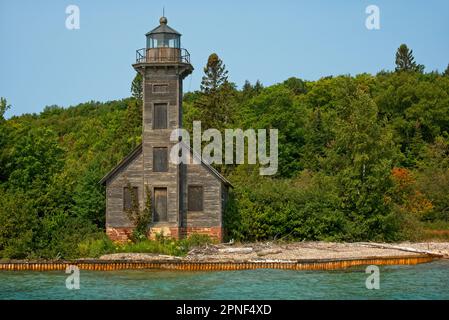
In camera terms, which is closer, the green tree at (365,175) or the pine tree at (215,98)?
the green tree at (365,175)

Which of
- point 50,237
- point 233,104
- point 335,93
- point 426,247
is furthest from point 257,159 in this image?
point 50,237

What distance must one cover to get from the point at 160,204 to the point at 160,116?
16.3 ft

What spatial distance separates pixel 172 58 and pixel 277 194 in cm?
1025

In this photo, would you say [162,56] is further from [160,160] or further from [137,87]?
[137,87]

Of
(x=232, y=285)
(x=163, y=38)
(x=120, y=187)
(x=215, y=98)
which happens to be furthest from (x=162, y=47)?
(x=215, y=98)

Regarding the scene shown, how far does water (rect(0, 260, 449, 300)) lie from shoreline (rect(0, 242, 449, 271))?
1.05m

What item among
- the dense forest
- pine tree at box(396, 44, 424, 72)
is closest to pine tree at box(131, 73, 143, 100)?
the dense forest

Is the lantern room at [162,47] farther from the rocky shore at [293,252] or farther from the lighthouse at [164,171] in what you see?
the rocky shore at [293,252]

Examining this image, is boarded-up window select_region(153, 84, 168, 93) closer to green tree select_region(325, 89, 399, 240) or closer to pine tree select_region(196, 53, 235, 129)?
green tree select_region(325, 89, 399, 240)

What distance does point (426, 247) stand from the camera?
42.9 m

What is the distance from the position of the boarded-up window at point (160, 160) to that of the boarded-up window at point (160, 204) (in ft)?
3.87

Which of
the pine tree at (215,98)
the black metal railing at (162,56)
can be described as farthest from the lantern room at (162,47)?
the pine tree at (215,98)

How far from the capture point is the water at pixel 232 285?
26.8 m

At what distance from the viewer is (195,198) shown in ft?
134
